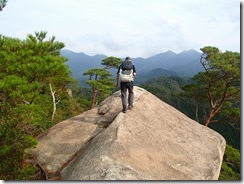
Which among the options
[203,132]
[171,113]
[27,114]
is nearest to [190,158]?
[203,132]

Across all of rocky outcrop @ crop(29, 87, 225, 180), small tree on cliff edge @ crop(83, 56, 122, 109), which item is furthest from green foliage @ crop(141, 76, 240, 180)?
rocky outcrop @ crop(29, 87, 225, 180)

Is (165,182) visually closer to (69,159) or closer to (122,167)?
(122,167)

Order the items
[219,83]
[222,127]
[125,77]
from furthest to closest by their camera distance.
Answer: [222,127] < [219,83] < [125,77]

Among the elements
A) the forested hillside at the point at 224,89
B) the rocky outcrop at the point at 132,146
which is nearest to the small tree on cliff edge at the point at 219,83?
the forested hillside at the point at 224,89

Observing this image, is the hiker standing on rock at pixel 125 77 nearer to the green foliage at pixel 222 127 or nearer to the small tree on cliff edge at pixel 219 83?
the small tree on cliff edge at pixel 219 83

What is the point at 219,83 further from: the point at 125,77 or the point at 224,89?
the point at 125,77

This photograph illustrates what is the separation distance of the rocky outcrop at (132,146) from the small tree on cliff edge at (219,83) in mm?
10415

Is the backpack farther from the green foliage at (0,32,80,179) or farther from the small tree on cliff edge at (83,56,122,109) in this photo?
the small tree on cliff edge at (83,56,122,109)

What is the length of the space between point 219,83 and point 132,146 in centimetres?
1579

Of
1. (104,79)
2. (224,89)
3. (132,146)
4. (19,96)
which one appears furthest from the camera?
(104,79)

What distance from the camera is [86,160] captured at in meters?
7.05

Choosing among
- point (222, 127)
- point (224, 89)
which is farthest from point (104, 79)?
point (222, 127)

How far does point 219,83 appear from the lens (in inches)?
838

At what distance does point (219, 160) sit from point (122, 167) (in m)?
3.20
